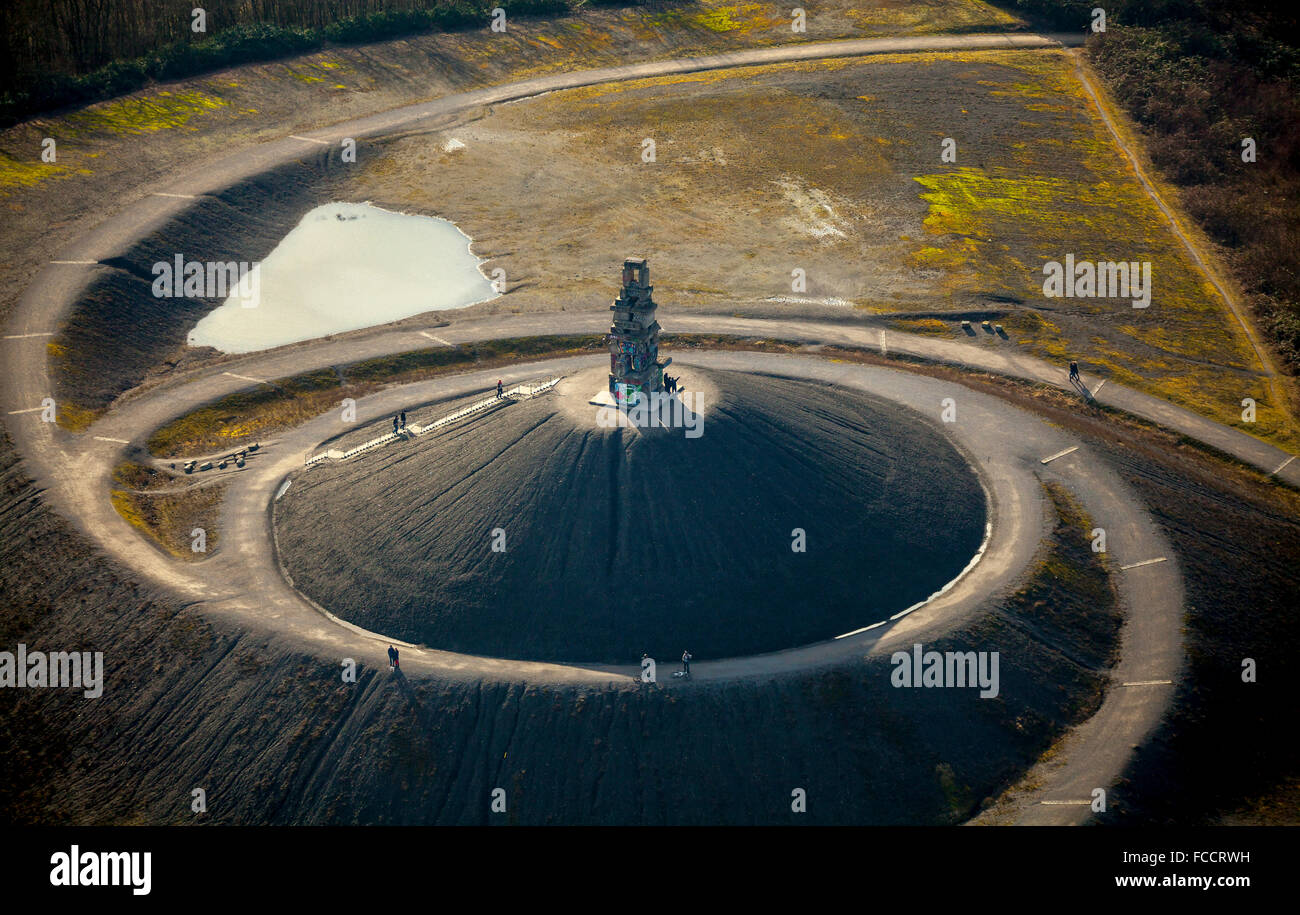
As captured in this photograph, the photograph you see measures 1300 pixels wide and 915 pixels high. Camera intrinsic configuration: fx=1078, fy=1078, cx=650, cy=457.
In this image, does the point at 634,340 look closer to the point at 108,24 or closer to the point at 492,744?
the point at 492,744

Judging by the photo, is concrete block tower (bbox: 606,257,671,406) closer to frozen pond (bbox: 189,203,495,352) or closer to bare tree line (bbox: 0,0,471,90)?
frozen pond (bbox: 189,203,495,352)

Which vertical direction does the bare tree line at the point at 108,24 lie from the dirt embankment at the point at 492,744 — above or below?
above

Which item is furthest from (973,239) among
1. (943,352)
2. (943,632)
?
(943,632)

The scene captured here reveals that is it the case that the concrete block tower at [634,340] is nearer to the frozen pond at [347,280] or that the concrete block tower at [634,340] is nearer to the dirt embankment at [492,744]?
the dirt embankment at [492,744]

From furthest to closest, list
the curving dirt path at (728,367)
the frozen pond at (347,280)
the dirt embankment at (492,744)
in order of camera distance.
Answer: the frozen pond at (347,280)
the curving dirt path at (728,367)
the dirt embankment at (492,744)

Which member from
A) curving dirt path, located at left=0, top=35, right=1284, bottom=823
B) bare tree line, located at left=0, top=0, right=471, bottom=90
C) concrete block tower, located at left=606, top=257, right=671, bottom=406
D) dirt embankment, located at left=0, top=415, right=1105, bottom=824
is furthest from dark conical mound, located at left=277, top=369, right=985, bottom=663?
bare tree line, located at left=0, top=0, right=471, bottom=90

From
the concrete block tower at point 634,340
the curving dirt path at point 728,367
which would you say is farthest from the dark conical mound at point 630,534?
the concrete block tower at point 634,340
